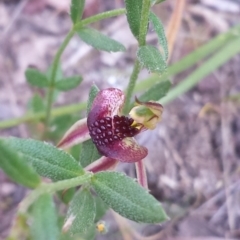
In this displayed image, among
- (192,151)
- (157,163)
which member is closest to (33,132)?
(157,163)

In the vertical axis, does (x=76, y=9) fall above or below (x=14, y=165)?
above

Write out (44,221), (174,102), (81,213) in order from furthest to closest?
(174,102) < (81,213) < (44,221)

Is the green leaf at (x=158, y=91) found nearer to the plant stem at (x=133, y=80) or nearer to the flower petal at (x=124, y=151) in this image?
the plant stem at (x=133, y=80)

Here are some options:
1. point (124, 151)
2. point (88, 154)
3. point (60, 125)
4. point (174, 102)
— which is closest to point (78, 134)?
point (88, 154)

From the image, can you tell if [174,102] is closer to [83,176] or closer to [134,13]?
[134,13]

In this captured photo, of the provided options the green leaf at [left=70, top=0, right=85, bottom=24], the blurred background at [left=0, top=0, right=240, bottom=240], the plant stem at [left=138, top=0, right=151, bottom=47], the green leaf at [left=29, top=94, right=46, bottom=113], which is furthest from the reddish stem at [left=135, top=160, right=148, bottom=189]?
the green leaf at [left=29, top=94, right=46, bottom=113]

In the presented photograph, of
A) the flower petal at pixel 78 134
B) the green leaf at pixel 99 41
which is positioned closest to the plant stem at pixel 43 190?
the flower petal at pixel 78 134

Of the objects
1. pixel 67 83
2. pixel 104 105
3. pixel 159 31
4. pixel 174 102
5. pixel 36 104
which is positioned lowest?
pixel 174 102
